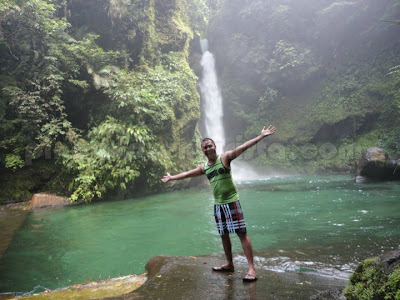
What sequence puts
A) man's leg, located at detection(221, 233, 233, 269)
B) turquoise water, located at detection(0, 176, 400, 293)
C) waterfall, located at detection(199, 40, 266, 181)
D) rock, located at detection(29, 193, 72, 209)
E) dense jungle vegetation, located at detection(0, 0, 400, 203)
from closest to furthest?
man's leg, located at detection(221, 233, 233, 269) → turquoise water, located at detection(0, 176, 400, 293) → rock, located at detection(29, 193, 72, 209) → dense jungle vegetation, located at detection(0, 0, 400, 203) → waterfall, located at detection(199, 40, 266, 181)

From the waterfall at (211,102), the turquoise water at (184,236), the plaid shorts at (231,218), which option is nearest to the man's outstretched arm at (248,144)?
the plaid shorts at (231,218)

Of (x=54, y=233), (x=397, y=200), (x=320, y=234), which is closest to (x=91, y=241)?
(x=54, y=233)

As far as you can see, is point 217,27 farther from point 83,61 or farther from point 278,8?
point 83,61

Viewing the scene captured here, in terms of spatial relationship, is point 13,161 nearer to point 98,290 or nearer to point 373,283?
point 98,290

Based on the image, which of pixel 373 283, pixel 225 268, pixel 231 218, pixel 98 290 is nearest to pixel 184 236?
pixel 225 268

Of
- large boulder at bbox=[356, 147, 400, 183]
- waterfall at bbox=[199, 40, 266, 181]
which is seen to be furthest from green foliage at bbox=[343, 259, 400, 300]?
waterfall at bbox=[199, 40, 266, 181]

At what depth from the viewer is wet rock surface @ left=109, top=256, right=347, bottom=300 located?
281cm

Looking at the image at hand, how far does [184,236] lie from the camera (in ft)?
21.4

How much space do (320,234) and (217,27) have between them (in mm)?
25307

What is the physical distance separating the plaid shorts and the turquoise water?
0.98 metres

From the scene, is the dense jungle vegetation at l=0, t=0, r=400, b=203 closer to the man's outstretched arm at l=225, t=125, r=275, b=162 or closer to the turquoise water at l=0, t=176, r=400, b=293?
the turquoise water at l=0, t=176, r=400, b=293

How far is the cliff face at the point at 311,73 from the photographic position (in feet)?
69.6

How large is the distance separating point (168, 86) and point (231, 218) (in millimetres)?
12401

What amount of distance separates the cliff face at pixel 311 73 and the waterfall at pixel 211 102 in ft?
3.48
